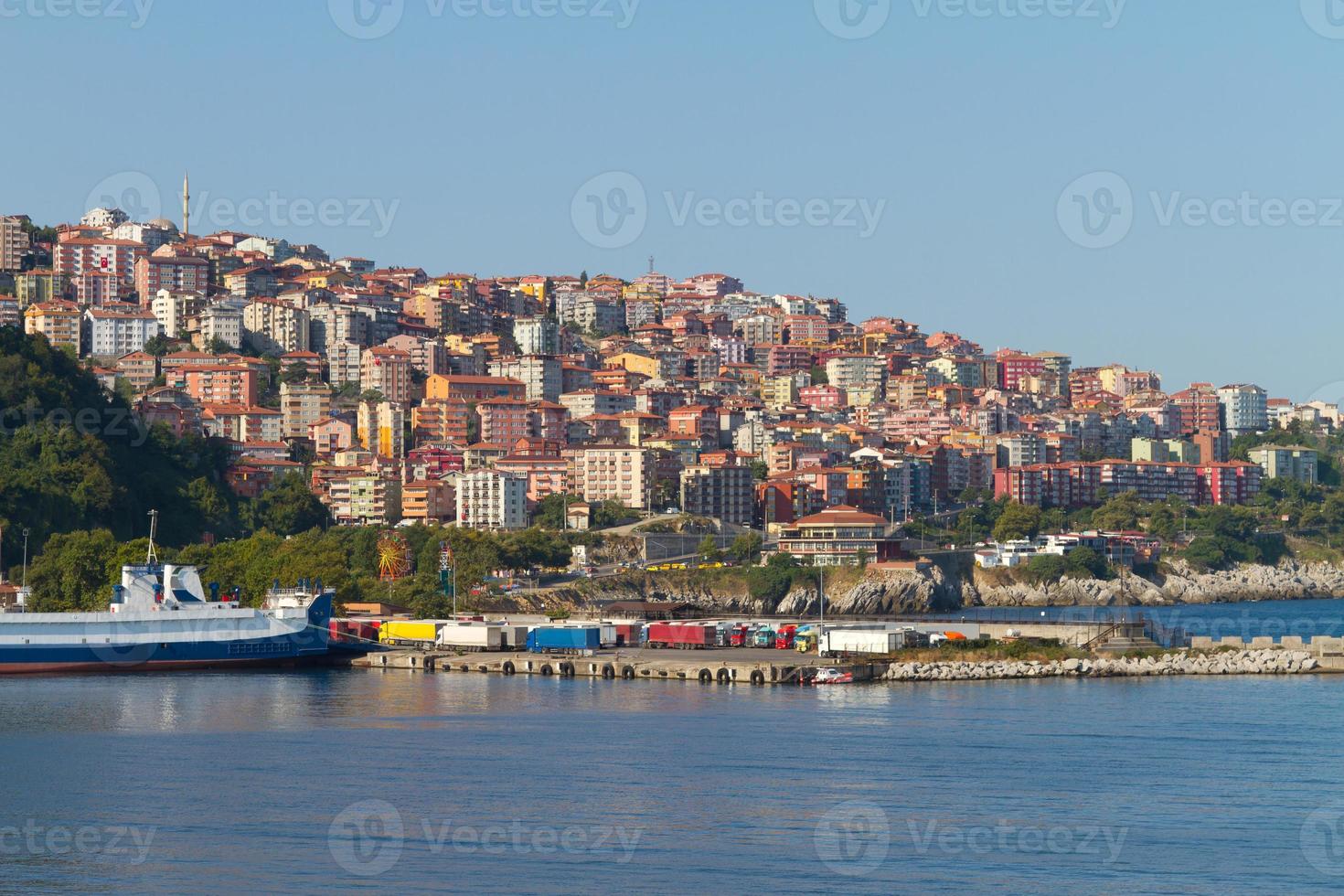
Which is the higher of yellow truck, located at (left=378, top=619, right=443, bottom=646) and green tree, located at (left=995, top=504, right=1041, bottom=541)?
green tree, located at (left=995, top=504, right=1041, bottom=541)

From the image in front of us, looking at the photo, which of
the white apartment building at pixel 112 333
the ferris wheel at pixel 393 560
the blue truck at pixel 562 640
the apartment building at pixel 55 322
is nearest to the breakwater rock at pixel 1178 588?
the ferris wheel at pixel 393 560

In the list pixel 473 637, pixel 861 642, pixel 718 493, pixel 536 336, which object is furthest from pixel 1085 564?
pixel 536 336

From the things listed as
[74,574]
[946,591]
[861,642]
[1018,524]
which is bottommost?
[861,642]

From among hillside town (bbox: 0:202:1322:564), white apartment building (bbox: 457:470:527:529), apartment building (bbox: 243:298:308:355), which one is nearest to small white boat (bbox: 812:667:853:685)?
hillside town (bbox: 0:202:1322:564)

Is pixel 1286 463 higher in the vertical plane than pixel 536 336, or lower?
lower

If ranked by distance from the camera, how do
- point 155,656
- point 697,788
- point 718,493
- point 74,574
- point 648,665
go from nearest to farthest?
point 697,788 < point 648,665 < point 155,656 < point 74,574 < point 718,493

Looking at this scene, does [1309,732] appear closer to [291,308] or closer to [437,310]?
[291,308]

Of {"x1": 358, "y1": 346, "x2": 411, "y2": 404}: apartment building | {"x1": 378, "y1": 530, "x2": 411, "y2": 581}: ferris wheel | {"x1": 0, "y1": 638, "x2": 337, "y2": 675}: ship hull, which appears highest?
{"x1": 358, "y1": 346, "x2": 411, "y2": 404}: apartment building

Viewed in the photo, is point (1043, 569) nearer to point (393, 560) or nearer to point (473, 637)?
point (393, 560)

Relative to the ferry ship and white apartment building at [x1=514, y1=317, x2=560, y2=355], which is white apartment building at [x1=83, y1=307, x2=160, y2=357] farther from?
the ferry ship
